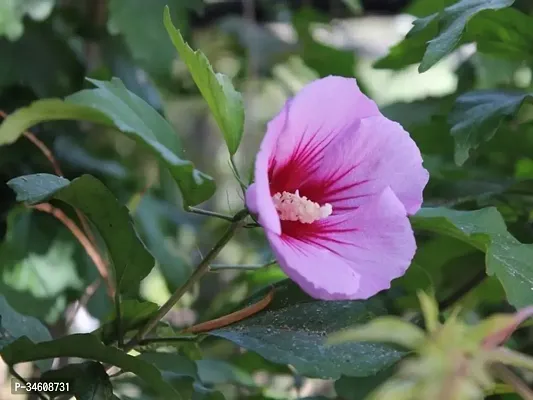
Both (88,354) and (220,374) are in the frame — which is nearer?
(88,354)

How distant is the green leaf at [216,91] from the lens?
40 cm

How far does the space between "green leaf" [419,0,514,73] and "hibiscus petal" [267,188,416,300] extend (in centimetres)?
11

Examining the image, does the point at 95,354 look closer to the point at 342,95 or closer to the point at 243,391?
the point at 342,95

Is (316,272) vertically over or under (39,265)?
over

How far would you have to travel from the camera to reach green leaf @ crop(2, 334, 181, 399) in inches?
16.1

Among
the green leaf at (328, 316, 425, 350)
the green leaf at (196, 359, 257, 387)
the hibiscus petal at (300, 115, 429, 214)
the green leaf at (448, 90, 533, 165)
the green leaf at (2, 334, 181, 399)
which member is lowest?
the green leaf at (196, 359, 257, 387)

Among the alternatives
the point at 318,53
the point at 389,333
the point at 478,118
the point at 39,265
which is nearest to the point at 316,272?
the point at 389,333

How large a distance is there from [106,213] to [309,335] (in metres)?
0.15

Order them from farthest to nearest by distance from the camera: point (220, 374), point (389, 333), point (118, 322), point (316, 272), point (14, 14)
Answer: point (14, 14), point (220, 374), point (118, 322), point (316, 272), point (389, 333)

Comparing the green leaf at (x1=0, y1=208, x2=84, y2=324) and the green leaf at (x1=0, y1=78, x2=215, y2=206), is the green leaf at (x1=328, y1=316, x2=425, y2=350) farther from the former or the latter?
the green leaf at (x1=0, y1=208, x2=84, y2=324)

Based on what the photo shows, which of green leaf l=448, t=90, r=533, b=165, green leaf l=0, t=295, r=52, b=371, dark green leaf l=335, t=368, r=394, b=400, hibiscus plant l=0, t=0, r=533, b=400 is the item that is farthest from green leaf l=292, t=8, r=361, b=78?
green leaf l=0, t=295, r=52, b=371

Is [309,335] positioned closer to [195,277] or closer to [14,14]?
[195,277]

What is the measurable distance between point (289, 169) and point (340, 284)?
0.10m

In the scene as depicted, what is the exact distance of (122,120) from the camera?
40 centimetres
